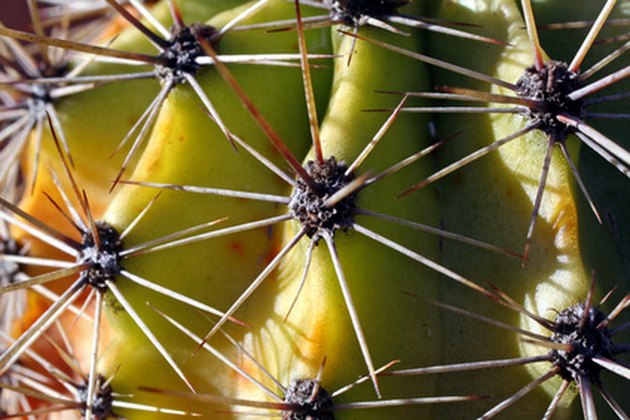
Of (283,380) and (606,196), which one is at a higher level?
(606,196)

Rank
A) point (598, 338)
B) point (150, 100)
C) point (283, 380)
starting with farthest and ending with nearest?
point (150, 100)
point (283, 380)
point (598, 338)

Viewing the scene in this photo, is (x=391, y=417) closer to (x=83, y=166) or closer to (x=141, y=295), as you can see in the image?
(x=141, y=295)

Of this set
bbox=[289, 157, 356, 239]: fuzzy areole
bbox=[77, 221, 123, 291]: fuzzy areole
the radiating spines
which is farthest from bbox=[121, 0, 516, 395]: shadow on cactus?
bbox=[77, 221, 123, 291]: fuzzy areole

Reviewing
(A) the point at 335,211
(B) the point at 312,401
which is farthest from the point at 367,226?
(B) the point at 312,401

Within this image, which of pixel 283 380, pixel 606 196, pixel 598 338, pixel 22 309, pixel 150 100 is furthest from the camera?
pixel 22 309

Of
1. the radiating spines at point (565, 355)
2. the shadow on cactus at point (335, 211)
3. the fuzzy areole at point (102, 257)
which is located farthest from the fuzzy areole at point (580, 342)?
the fuzzy areole at point (102, 257)

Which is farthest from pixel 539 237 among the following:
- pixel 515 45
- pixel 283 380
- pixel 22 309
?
pixel 22 309

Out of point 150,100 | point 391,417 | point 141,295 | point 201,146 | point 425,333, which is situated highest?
point 150,100

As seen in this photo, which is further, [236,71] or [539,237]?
[236,71]

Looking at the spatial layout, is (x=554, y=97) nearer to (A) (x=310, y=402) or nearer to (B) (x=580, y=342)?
(B) (x=580, y=342)
